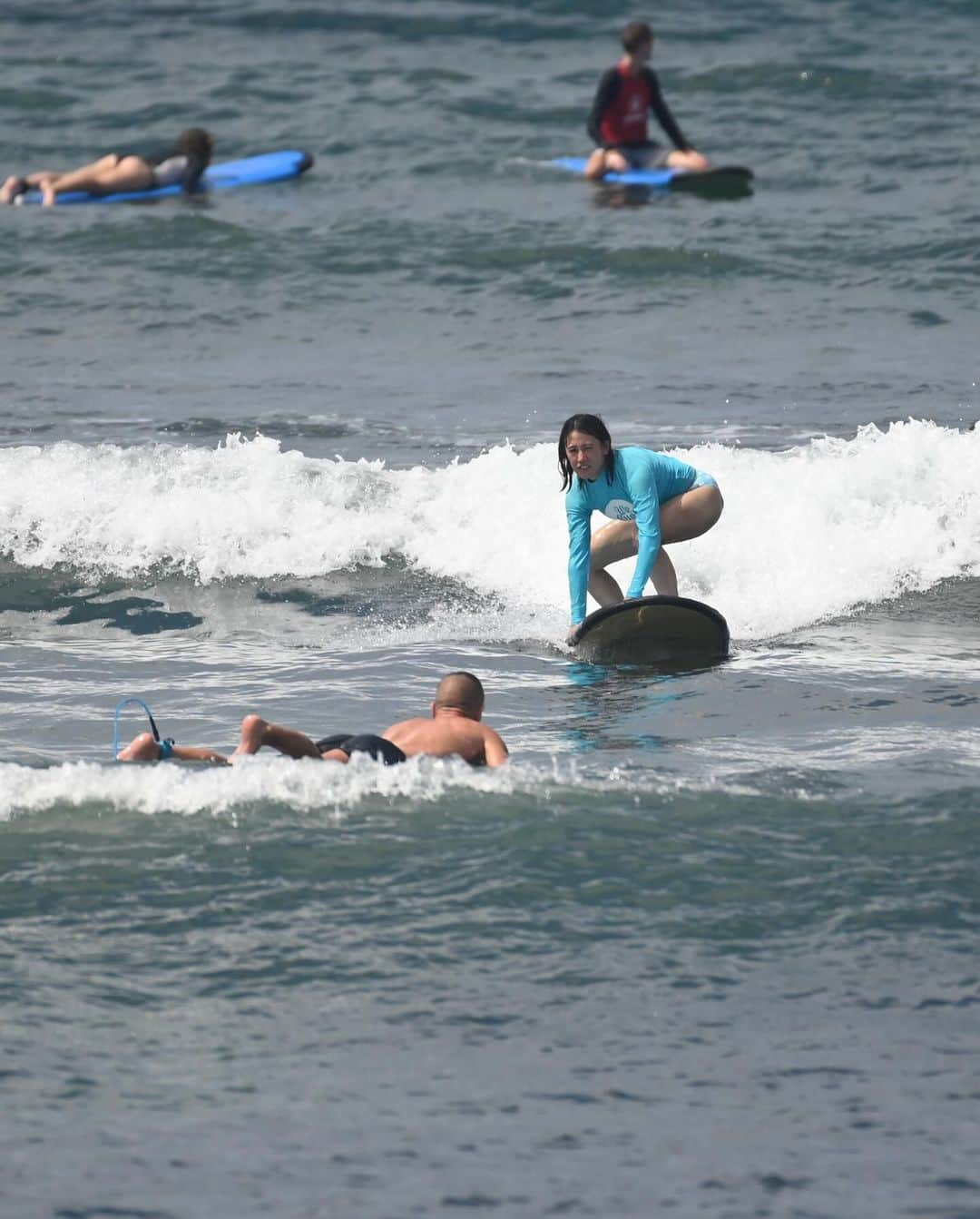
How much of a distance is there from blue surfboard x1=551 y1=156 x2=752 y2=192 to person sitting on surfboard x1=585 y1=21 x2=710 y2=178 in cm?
10

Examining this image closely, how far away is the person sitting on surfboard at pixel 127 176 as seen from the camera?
2061cm

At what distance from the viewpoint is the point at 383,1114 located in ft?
17.4

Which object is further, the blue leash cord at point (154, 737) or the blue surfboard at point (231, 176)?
the blue surfboard at point (231, 176)


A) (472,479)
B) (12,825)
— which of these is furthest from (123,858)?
(472,479)

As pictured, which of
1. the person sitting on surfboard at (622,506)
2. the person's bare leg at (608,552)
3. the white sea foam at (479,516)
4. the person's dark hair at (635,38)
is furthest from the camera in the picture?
the person's dark hair at (635,38)

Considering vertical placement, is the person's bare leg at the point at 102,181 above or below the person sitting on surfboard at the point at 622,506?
above

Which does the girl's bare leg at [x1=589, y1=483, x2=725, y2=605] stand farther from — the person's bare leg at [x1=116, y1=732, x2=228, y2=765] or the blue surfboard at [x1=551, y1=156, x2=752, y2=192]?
the blue surfboard at [x1=551, y1=156, x2=752, y2=192]

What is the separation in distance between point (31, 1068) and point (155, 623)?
5.75m

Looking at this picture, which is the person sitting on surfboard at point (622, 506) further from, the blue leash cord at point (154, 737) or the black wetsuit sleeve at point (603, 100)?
the black wetsuit sleeve at point (603, 100)

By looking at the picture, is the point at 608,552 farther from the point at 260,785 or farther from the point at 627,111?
the point at 627,111

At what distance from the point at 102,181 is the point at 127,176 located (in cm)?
28

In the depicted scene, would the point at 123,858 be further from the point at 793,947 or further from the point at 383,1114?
the point at 793,947

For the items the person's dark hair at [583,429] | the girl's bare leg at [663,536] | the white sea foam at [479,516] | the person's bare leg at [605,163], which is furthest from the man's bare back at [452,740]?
the person's bare leg at [605,163]

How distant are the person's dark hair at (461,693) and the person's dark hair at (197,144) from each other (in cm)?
1419
